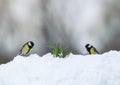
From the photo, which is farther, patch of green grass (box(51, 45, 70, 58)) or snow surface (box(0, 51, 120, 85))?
patch of green grass (box(51, 45, 70, 58))

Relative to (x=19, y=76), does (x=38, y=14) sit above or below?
below

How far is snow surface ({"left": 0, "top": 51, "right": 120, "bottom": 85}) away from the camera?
5.46m

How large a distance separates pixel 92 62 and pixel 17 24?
21.8 feet

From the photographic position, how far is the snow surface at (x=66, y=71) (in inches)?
215

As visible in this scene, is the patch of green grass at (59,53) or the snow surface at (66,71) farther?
the patch of green grass at (59,53)

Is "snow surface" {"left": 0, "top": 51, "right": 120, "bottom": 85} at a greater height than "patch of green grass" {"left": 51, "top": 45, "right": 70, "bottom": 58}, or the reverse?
"snow surface" {"left": 0, "top": 51, "right": 120, "bottom": 85}

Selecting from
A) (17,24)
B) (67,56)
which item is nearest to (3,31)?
(17,24)

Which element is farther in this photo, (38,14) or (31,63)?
(38,14)

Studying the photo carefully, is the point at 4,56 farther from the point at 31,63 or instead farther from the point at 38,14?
the point at 31,63

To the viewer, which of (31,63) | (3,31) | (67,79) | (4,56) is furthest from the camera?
(3,31)

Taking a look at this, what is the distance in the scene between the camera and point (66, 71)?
5566 millimetres

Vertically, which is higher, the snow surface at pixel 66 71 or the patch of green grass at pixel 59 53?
the snow surface at pixel 66 71

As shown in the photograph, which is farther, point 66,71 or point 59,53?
point 59,53

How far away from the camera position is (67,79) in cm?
546
